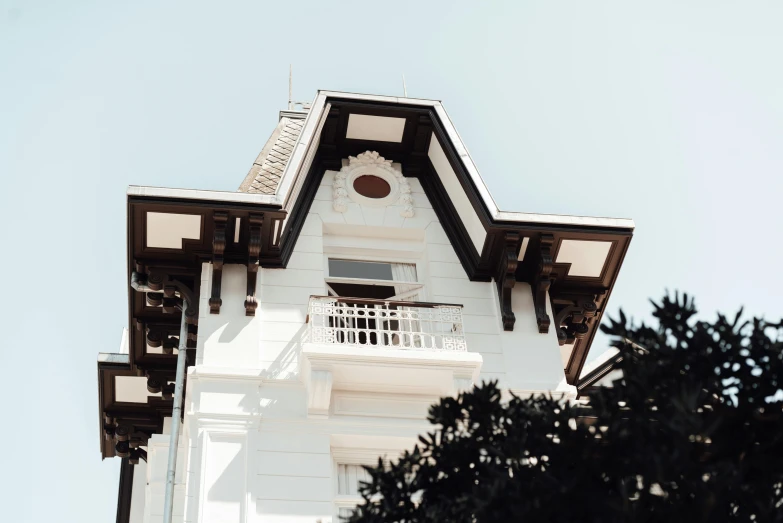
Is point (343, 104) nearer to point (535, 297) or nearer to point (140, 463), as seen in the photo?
point (535, 297)

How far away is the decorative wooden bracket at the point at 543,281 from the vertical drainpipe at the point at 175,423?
519 centimetres

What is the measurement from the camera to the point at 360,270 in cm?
1667

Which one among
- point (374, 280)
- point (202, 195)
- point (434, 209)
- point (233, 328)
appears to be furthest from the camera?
point (434, 209)

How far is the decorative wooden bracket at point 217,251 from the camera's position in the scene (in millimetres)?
15055

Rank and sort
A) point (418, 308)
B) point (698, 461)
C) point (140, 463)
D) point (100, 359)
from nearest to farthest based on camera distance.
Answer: point (698, 461), point (418, 308), point (100, 359), point (140, 463)

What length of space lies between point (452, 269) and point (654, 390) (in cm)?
897

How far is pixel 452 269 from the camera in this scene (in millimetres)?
16469

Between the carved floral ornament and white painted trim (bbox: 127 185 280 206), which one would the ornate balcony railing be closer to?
white painted trim (bbox: 127 185 280 206)

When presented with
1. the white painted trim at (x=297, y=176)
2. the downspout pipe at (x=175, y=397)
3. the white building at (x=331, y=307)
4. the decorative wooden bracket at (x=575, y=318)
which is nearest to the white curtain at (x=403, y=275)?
the white building at (x=331, y=307)

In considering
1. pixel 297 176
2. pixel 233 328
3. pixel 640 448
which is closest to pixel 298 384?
pixel 233 328

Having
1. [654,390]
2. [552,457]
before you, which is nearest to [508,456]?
[552,457]

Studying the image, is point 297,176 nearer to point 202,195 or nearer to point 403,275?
point 202,195

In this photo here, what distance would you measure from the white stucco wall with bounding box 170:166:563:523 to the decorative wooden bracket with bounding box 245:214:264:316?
15 cm

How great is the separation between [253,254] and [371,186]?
9.93ft
